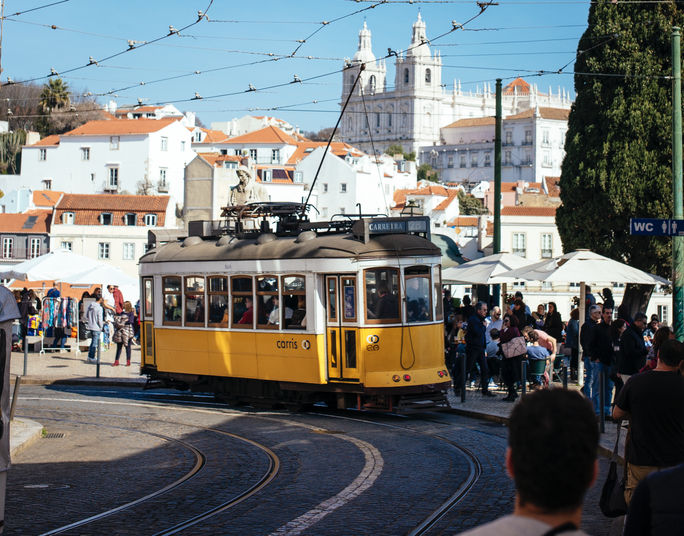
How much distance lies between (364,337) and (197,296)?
396cm

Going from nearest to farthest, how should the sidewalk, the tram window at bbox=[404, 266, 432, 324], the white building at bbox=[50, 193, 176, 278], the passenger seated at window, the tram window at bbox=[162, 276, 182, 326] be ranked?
the sidewalk < the tram window at bbox=[404, 266, 432, 324] < the passenger seated at window < the tram window at bbox=[162, 276, 182, 326] < the white building at bbox=[50, 193, 176, 278]

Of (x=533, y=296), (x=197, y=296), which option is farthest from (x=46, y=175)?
(x=197, y=296)

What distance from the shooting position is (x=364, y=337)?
1584cm

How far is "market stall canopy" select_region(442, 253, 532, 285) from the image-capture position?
23.8 metres

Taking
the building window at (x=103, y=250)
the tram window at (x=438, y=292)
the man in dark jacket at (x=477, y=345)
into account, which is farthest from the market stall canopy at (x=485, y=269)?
the building window at (x=103, y=250)

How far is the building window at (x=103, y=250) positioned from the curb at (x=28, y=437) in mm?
62955

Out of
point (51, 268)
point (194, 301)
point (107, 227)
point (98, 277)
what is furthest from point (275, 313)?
point (107, 227)

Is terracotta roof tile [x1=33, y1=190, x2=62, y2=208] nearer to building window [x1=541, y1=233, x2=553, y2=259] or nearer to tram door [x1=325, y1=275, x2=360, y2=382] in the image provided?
building window [x1=541, y1=233, x2=553, y2=259]

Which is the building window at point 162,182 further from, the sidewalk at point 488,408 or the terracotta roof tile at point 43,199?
the sidewalk at point 488,408

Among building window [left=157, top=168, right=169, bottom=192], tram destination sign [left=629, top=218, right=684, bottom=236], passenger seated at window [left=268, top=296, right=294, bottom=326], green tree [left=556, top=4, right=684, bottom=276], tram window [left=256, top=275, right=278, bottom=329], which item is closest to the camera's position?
tram destination sign [left=629, top=218, right=684, bottom=236]

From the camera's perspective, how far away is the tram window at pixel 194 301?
725 inches

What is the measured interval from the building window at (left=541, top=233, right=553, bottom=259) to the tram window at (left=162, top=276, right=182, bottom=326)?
53.0 m

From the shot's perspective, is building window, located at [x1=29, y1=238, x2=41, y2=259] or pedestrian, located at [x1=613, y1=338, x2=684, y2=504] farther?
building window, located at [x1=29, y1=238, x2=41, y2=259]

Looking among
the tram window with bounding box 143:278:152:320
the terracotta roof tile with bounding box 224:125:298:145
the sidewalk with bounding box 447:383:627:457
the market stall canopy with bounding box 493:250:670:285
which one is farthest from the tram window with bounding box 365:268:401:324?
the terracotta roof tile with bounding box 224:125:298:145
